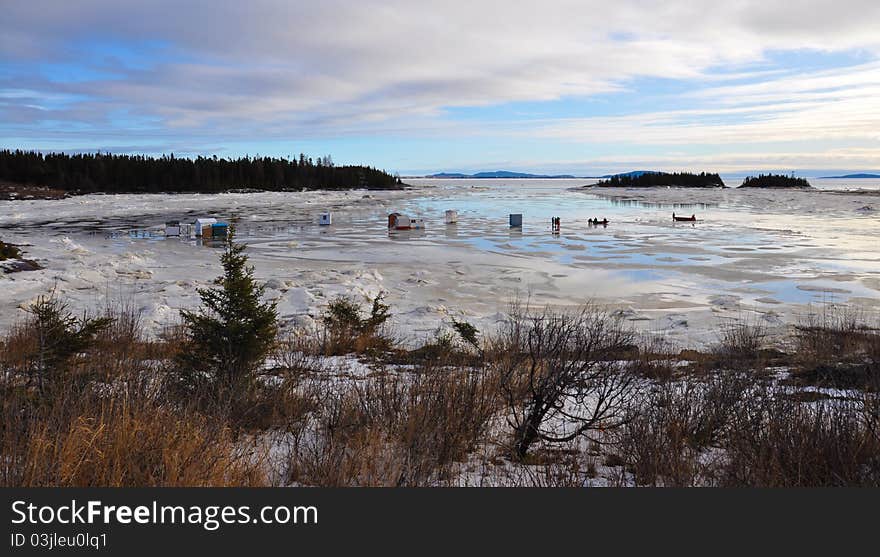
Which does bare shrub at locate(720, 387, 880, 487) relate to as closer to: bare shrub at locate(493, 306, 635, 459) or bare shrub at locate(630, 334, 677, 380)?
bare shrub at locate(493, 306, 635, 459)

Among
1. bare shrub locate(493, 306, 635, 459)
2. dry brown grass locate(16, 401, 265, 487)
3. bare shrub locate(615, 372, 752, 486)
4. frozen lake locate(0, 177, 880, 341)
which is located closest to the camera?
dry brown grass locate(16, 401, 265, 487)

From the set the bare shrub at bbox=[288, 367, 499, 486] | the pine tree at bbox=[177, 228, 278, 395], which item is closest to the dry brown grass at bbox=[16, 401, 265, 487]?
the bare shrub at bbox=[288, 367, 499, 486]

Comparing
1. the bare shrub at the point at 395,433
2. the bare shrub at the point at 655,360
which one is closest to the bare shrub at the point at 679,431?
the bare shrub at the point at 655,360

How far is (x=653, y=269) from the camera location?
1809 cm

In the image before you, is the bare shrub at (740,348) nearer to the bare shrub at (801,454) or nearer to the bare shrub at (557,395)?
the bare shrub at (557,395)

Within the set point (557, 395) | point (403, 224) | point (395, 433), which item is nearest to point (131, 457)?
point (395, 433)

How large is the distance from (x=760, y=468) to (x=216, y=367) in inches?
208

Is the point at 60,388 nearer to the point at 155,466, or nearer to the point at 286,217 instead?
the point at 155,466

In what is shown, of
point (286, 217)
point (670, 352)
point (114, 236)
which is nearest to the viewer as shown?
point (670, 352)

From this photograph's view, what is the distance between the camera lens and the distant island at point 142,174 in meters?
75.9

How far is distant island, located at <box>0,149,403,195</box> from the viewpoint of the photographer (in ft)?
249

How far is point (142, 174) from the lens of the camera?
84438 millimetres

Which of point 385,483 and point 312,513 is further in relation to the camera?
point 385,483

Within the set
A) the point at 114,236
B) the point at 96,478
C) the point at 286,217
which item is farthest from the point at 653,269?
the point at 286,217
